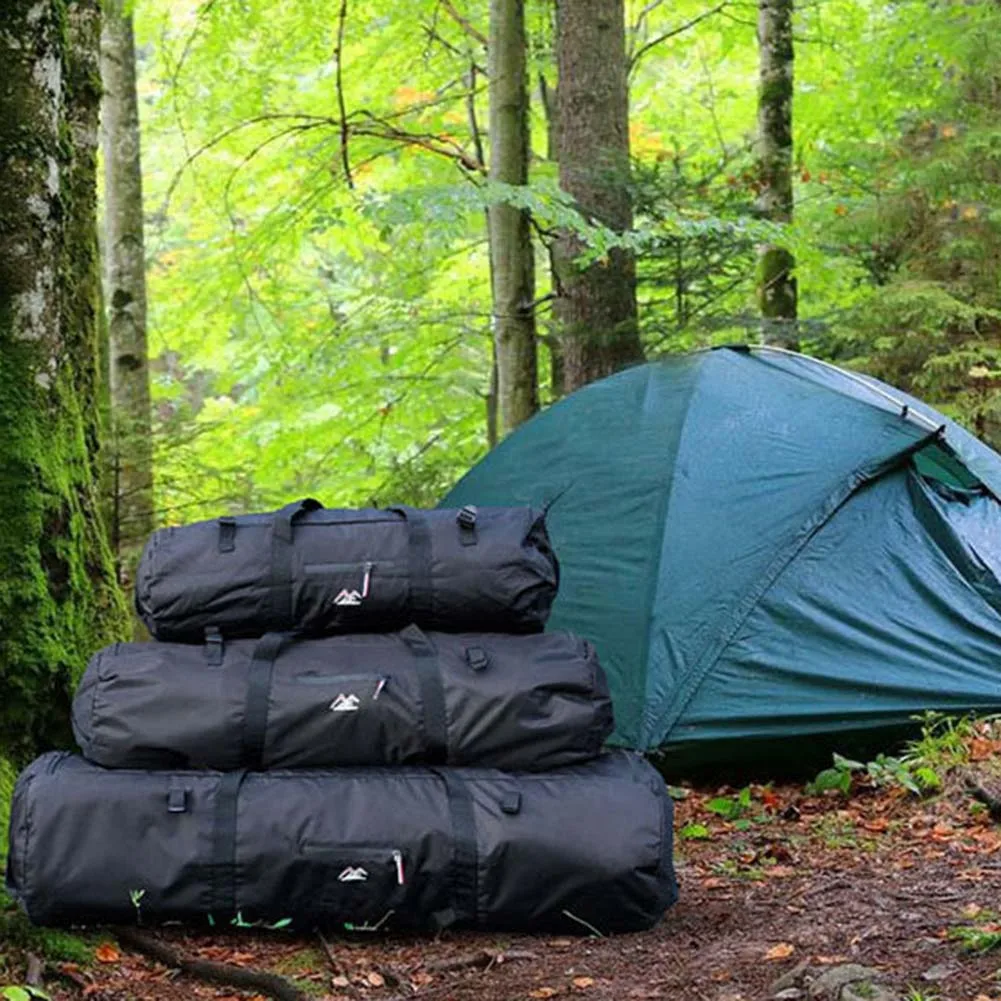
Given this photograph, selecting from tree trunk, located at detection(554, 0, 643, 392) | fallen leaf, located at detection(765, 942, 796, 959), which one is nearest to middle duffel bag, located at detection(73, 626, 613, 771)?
fallen leaf, located at detection(765, 942, 796, 959)

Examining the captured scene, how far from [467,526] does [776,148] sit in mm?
6898

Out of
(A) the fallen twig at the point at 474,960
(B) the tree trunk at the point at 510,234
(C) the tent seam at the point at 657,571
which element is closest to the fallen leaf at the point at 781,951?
(A) the fallen twig at the point at 474,960

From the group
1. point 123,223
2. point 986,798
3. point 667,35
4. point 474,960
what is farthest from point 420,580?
point 667,35

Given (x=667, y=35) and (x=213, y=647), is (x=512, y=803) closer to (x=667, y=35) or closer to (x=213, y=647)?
(x=213, y=647)

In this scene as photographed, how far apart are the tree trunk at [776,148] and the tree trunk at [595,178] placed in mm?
1564

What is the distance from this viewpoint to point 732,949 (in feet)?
11.5

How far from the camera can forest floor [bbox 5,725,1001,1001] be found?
3137 millimetres

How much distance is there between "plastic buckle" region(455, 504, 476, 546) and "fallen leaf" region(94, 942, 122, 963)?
150 centimetres

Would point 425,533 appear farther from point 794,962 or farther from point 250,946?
point 794,962

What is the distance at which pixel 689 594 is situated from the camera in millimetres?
5938

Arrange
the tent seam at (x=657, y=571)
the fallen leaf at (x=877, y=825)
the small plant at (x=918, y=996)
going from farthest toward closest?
1. the tent seam at (x=657, y=571)
2. the fallen leaf at (x=877, y=825)
3. the small plant at (x=918, y=996)

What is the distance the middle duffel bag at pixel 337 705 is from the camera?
3.74 meters

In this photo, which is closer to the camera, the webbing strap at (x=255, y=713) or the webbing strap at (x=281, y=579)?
the webbing strap at (x=255, y=713)

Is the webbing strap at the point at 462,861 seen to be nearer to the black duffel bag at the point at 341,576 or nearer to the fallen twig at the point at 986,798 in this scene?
the black duffel bag at the point at 341,576
